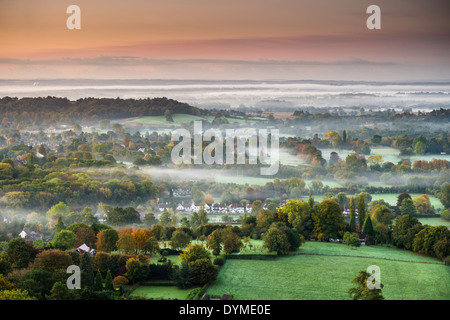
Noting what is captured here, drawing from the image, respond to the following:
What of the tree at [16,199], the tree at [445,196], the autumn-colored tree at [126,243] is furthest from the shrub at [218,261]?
the tree at [445,196]

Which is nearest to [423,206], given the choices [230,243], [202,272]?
[230,243]

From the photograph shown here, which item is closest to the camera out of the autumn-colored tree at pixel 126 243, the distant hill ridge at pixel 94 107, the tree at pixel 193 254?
the tree at pixel 193 254

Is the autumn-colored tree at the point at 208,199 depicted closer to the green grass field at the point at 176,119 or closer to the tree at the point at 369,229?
the tree at the point at 369,229

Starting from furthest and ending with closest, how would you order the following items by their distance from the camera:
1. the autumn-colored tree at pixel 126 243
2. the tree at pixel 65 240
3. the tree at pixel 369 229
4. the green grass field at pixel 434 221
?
the green grass field at pixel 434 221 < the tree at pixel 369 229 < the autumn-colored tree at pixel 126 243 < the tree at pixel 65 240

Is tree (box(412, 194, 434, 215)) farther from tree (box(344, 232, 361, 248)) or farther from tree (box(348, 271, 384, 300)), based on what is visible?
tree (box(348, 271, 384, 300))

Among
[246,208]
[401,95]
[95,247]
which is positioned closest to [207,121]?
[401,95]

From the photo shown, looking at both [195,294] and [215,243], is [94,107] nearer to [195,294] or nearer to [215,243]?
[215,243]

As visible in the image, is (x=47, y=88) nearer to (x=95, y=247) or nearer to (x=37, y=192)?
(x=37, y=192)
